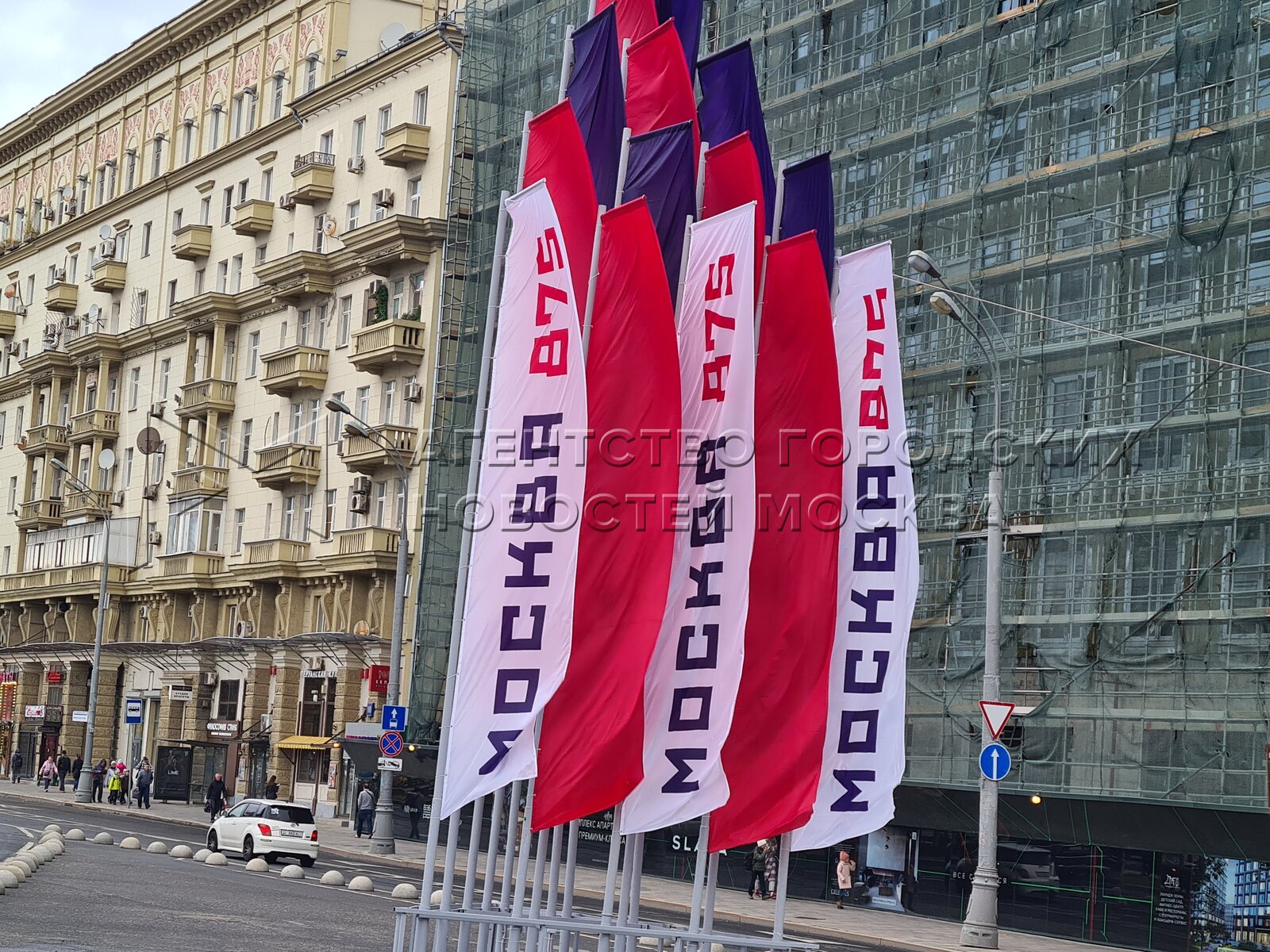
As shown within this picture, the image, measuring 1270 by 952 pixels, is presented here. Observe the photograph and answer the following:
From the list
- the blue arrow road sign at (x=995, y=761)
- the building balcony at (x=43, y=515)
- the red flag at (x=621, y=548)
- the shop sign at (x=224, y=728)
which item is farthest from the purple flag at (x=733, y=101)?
the building balcony at (x=43, y=515)

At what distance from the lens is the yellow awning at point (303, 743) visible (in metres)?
55.7

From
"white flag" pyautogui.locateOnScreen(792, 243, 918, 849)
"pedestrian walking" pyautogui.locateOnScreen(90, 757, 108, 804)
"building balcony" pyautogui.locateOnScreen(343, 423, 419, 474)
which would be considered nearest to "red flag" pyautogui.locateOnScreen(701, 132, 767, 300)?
"white flag" pyautogui.locateOnScreen(792, 243, 918, 849)

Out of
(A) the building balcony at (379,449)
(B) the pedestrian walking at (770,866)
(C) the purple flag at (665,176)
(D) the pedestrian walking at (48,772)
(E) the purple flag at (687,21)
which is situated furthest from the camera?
(D) the pedestrian walking at (48,772)

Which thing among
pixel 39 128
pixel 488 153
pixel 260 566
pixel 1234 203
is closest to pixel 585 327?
pixel 1234 203

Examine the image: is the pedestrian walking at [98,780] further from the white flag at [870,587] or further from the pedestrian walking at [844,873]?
the white flag at [870,587]

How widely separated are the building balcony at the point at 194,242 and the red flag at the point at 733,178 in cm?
5825

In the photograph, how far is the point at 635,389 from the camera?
516 inches

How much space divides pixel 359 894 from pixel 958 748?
1299 cm

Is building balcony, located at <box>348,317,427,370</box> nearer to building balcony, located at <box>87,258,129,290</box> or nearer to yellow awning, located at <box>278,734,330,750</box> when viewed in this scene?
yellow awning, located at <box>278,734,330,750</box>

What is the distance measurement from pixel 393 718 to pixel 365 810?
29.2ft

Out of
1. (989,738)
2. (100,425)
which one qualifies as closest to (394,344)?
(100,425)

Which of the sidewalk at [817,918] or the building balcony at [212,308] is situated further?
the building balcony at [212,308]

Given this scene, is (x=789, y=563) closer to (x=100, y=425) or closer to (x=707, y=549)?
(x=707, y=549)

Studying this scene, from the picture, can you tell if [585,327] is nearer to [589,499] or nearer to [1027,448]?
[589,499]
